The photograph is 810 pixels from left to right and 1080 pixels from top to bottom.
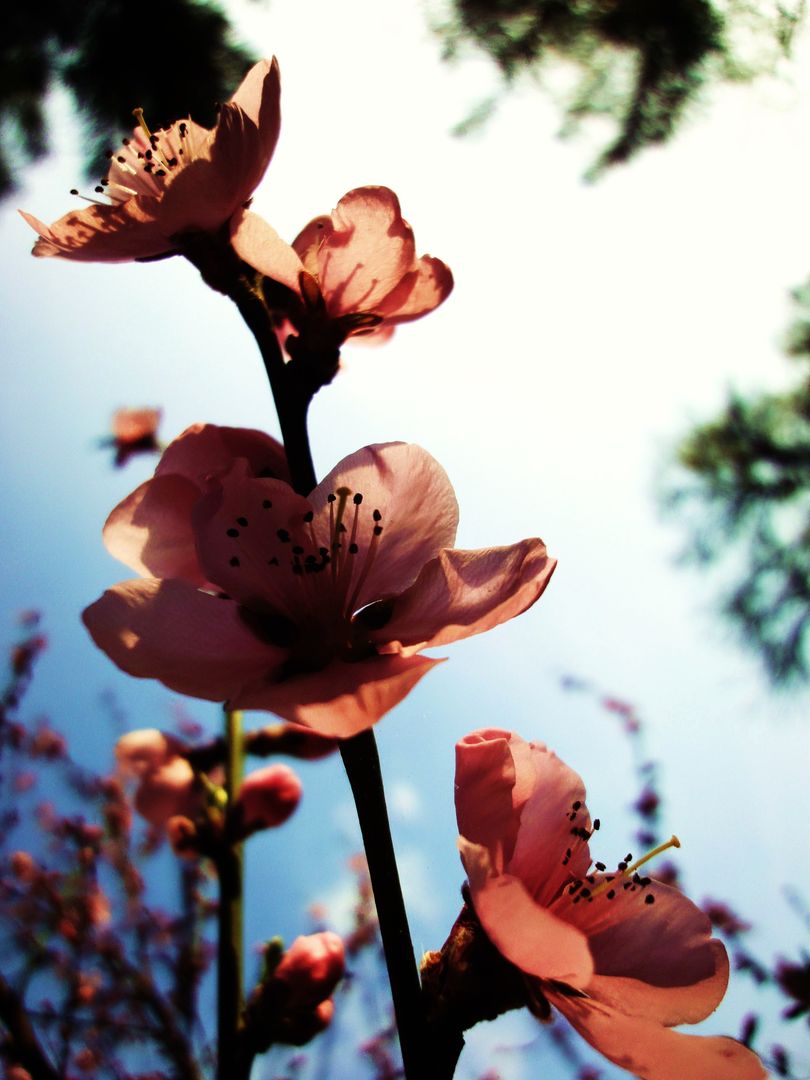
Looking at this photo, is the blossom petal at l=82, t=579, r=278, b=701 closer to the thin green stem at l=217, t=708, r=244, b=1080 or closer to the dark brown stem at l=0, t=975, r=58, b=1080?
the thin green stem at l=217, t=708, r=244, b=1080

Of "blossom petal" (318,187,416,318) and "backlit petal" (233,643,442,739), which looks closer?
"backlit petal" (233,643,442,739)

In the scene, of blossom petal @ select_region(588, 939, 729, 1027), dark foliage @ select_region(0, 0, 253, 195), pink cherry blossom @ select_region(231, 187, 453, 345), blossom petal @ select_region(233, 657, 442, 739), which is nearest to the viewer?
blossom petal @ select_region(233, 657, 442, 739)

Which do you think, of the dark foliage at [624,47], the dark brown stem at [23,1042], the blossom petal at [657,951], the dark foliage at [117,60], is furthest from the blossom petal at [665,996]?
the dark foliage at [624,47]

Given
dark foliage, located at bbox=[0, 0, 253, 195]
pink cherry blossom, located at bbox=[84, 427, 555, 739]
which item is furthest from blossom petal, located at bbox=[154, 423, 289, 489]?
dark foliage, located at bbox=[0, 0, 253, 195]

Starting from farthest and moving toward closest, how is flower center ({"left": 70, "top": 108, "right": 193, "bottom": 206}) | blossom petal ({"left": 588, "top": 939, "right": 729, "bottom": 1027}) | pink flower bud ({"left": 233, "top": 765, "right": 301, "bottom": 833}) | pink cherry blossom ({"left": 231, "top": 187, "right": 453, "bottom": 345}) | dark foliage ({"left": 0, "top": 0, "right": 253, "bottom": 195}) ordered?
dark foliage ({"left": 0, "top": 0, "right": 253, "bottom": 195}) < pink flower bud ({"left": 233, "top": 765, "right": 301, "bottom": 833}) < flower center ({"left": 70, "top": 108, "right": 193, "bottom": 206}) < pink cherry blossom ({"left": 231, "top": 187, "right": 453, "bottom": 345}) < blossom petal ({"left": 588, "top": 939, "right": 729, "bottom": 1027})

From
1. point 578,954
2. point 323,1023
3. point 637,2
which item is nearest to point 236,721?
point 323,1023

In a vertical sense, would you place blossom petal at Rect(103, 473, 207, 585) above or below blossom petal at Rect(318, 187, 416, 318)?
below

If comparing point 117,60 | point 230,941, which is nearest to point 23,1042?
point 230,941
